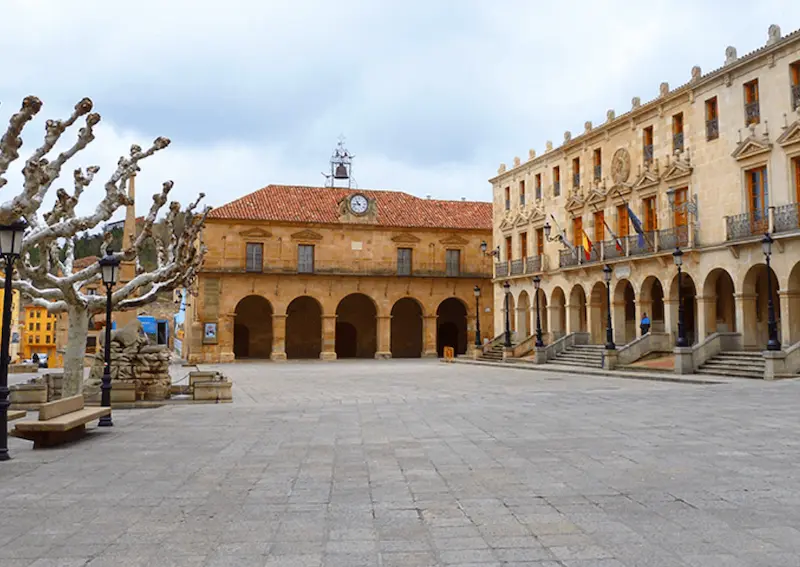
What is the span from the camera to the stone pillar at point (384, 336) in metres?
41.1

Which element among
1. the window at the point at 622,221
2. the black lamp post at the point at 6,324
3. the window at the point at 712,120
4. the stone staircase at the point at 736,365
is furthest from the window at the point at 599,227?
the black lamp post at the point at 6,324

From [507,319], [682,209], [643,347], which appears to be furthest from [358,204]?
[643,347]

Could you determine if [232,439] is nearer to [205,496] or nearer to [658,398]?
[205,496]

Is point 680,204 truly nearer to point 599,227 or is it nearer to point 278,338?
point 599,227

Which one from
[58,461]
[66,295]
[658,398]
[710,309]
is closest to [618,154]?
[710,309]

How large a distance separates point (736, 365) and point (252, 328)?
98.8ft

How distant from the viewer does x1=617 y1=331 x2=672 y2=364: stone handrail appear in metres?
24.7

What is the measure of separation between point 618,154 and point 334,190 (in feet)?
69.0

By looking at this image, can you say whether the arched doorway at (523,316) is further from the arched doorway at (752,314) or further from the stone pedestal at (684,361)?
the stone pedestal at (684,361)

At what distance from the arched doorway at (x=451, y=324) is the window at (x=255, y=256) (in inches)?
524

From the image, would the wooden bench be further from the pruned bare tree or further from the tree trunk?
the tree trunk

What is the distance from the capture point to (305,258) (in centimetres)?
4119

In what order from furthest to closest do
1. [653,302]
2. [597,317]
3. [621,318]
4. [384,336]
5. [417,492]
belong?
[384,336]
[597,317]
[653,302]
[621,318]
[417,492]

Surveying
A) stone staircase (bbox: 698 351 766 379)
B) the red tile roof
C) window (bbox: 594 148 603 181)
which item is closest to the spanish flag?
window (bbox: 594 148 603 181)
